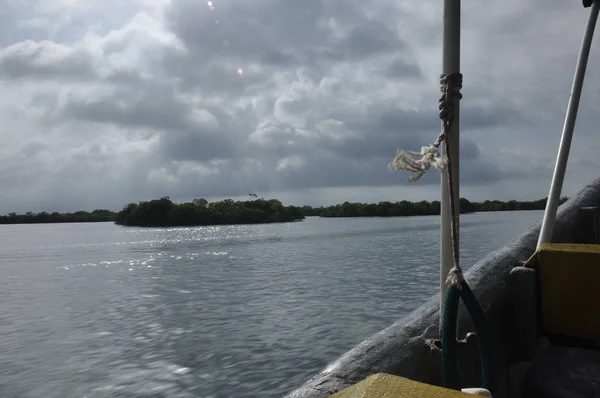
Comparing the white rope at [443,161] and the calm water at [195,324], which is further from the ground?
the white rope at [443,161]

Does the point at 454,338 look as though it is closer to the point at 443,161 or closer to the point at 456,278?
the point at 456,278

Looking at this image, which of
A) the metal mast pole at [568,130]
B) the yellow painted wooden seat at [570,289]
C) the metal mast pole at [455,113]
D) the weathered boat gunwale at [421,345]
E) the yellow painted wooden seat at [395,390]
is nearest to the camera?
the yellow painted wooden seat at [395,390]

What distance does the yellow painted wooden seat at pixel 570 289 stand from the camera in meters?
3.79

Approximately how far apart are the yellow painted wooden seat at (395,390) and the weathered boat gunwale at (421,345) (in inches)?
16.4

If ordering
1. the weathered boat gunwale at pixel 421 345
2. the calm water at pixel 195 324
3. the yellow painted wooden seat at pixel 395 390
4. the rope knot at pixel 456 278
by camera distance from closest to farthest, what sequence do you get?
the yellow painted wooden seat at pixel 395 390 → the weathered boat gunwale at pixel 421 345 → the rope knot at pixel 456 278 → the calm water at pixel 195 324

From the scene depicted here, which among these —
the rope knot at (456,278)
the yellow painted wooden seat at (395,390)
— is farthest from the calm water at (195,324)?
the yellow painted wooden seat at (395,390)

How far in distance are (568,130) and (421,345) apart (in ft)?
14.7

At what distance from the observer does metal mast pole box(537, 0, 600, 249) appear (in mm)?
4914

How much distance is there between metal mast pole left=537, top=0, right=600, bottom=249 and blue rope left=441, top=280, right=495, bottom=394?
2962 mm

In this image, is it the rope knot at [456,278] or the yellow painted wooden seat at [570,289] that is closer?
the rope knot at [456,278]

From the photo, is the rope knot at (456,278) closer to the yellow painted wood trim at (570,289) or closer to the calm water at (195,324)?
the yellow painted wood trim at (570,289)

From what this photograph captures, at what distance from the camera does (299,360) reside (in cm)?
984

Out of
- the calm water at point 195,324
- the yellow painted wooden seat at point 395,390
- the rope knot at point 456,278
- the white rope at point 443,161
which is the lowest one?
the calm water at point 195,324

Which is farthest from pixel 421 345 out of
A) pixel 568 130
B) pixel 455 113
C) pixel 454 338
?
pixel 568 130
